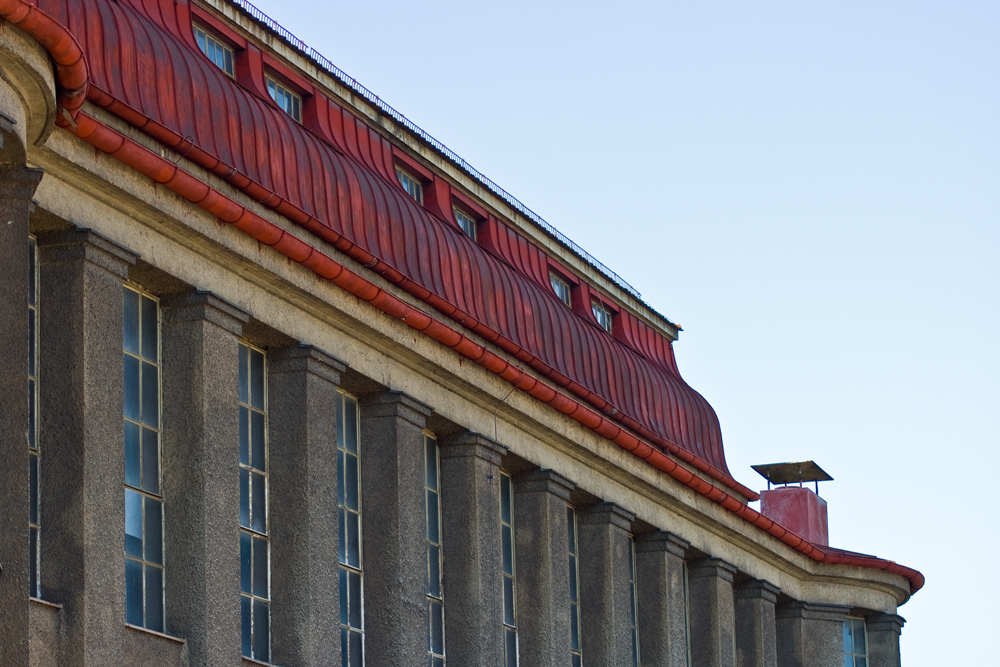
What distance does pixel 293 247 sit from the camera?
25812mm

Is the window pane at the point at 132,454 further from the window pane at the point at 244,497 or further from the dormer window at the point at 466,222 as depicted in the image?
the dormer window at the point at 466,222

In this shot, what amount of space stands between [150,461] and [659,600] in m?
14.2

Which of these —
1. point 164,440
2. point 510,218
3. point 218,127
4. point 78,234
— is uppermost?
point 510,218

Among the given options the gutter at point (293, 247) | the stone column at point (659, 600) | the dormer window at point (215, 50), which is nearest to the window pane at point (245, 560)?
the gutter at point (293, 247)

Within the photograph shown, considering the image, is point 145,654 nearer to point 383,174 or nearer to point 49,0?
point 49,0

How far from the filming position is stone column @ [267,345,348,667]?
25.8 m

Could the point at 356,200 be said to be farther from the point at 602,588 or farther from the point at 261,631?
the point at 602,588

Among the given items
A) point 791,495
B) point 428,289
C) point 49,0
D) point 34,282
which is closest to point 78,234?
point 34,282

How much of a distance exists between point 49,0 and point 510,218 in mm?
14250

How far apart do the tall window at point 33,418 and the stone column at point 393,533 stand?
22.8 ft

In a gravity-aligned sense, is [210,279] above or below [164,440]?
above

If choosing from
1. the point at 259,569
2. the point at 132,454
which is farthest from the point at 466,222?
the point at 132,454

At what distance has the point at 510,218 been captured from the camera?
36.0 meters

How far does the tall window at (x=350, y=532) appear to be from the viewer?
90.4 feet
